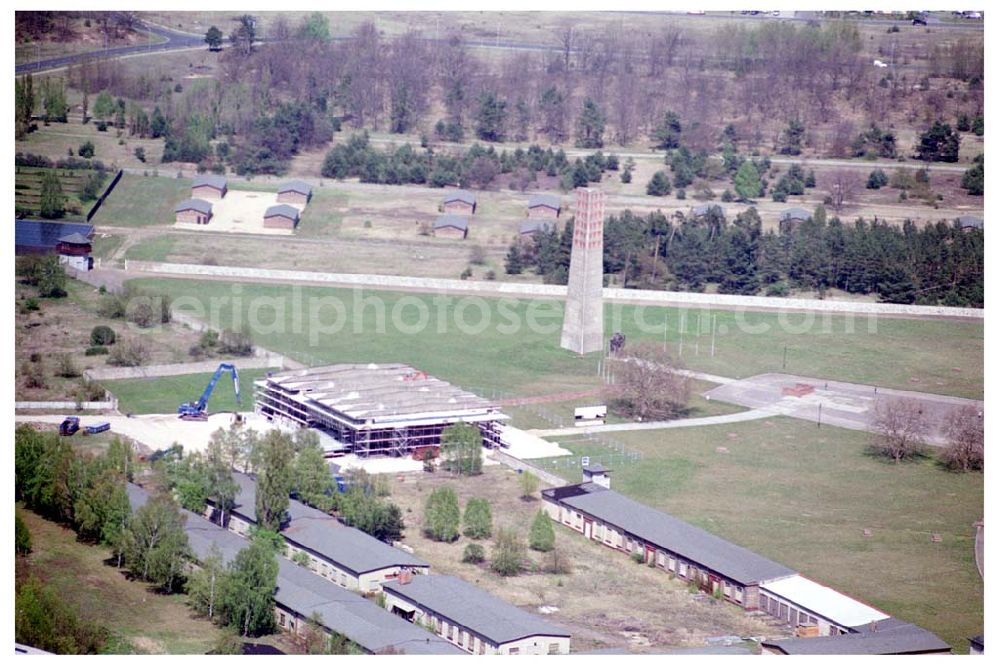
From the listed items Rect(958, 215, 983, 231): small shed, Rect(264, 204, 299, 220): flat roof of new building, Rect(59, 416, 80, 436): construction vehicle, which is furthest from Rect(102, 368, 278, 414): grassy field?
Rect(958, 215, 983, 231): small shed

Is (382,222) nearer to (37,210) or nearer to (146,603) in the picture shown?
(37,210)

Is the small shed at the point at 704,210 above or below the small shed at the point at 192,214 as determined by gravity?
above

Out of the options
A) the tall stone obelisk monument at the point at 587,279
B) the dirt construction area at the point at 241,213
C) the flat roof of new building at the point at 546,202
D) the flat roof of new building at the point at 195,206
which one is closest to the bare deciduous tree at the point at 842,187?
the flat roof of new building at the point at 546,202

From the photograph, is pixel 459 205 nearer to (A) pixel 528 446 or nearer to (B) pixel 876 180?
(B) pixel 876 180

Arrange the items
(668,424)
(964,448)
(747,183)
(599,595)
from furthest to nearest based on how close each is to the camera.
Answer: (747,183) → (668,424) → (964,448) → (599,595)

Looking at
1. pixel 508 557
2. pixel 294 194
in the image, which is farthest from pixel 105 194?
pixel 508 557

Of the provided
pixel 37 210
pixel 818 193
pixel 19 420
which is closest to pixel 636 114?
pixel 818 193

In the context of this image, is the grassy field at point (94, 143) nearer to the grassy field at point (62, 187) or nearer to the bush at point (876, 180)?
the grassy field at point (62, 187)
